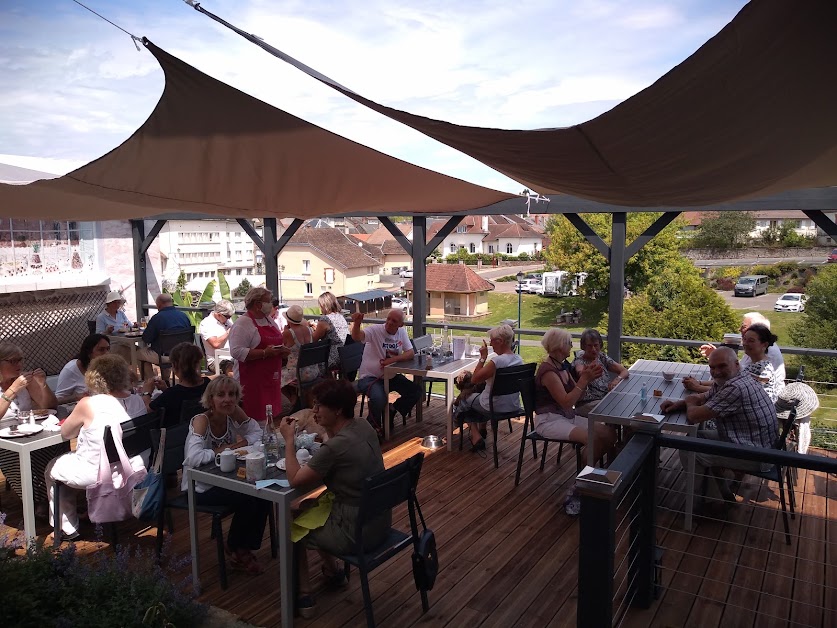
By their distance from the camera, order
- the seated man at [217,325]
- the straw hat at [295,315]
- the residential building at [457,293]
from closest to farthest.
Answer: the straw hat at [295,315] → the seated man at [217,325] → the residential building at [457,293]

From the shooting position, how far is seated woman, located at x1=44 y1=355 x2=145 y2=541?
3.82m

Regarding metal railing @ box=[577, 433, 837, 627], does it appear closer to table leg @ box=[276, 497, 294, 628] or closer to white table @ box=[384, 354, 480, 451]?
table leg @ box=[276, 497, 294, 628]

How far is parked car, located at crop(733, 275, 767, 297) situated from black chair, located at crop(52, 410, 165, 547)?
41217mm

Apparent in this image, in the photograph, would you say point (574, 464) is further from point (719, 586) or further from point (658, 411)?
point (719, 586)

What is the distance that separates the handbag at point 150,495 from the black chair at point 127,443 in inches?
7.5

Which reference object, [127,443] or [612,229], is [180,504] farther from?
[612,229]

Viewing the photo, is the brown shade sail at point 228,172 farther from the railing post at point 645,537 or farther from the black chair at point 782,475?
the black chair at point 782,475

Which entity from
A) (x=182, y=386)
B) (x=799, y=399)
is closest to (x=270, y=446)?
(x=182, y=386)

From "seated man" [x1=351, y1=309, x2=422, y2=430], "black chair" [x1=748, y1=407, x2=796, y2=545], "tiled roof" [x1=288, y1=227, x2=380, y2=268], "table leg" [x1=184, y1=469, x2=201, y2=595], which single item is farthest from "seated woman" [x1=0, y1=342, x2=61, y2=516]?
"tiled roof" [x1=288, y1=227, x2=380, y2=268]

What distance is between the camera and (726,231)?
1617 inches

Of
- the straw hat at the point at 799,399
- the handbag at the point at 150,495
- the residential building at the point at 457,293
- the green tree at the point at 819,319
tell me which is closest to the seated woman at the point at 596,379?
the straw hat at the point at 799,399

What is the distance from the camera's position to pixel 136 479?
3.90 m

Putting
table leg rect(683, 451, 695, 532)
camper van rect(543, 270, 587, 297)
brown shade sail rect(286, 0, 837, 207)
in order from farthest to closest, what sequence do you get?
camper van rect(543, 270, 587, 297), table leg rect(683, 451, 695, 532), brown shade sail rect(286, 0, 837, 207)

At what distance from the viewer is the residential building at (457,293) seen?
43.9m
